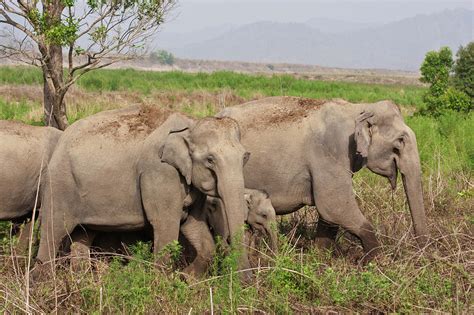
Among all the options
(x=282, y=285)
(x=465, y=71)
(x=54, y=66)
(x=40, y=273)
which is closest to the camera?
(x=282, y=285)

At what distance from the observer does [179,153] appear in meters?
5.59

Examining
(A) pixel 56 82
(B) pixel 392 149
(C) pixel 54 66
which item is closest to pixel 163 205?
(B) pixel 392 149

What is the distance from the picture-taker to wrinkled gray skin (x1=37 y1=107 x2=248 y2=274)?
554cm

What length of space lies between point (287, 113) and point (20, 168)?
2.37 m

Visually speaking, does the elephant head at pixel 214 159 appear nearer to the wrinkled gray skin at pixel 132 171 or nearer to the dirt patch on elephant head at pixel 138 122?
the wrinkled gray skin at pixel 132 171

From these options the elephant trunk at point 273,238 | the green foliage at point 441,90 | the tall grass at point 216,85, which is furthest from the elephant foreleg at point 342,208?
the tall grass at point 216,85

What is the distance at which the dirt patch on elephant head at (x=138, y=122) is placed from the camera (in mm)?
6094

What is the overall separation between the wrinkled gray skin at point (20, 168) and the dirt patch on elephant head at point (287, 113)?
6.10 feet

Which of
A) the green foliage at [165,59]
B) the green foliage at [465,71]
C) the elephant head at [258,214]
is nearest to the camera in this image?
the elephant head at [258,214]

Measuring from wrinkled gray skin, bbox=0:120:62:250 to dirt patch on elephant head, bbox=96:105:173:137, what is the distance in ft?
2.13

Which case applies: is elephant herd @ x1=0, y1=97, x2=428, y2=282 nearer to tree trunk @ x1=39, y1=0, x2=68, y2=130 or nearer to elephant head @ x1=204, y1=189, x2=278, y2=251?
elephant head @ x1=204, y1=189, x2=278, y2=251

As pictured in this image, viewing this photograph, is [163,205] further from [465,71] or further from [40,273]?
[465,71]

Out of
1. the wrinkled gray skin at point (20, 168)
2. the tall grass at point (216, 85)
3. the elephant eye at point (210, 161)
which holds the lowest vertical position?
the tall grass at point (216, 85)

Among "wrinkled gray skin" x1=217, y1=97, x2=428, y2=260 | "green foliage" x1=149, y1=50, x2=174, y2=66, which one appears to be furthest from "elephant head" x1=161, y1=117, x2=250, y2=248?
"green foliage" x1=149, y1=50, x2=174, y2=66
